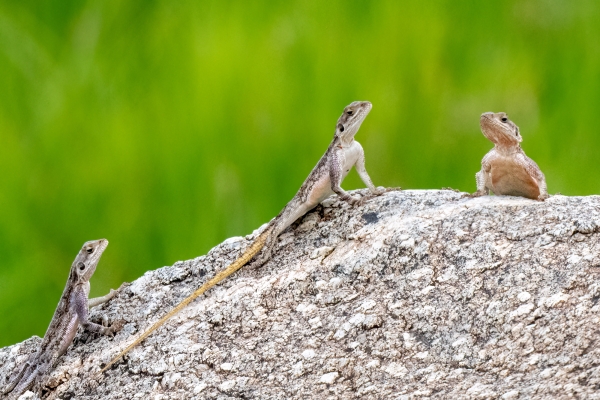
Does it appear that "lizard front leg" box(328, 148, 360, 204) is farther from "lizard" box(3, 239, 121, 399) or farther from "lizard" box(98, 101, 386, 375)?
"lizard" box(3, 239, 121, 399)

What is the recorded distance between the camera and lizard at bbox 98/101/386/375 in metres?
5.57

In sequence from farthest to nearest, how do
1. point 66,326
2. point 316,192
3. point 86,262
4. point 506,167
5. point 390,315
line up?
point 86,262, point 316,192, point 506,167, point 66,326, point 390,315

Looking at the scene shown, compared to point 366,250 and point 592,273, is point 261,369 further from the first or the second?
point 592,273

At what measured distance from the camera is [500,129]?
6039 mm

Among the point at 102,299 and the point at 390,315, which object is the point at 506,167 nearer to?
the point at 390,315

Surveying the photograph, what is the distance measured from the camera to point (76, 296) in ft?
20.2

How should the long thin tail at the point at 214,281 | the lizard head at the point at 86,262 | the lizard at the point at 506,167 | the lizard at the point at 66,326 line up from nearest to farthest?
the long thin tail at the point at 214,281 → the lizard at the point at 66,326 → the lizard at the point at 506,167 → the lizard head at the point at 86,262

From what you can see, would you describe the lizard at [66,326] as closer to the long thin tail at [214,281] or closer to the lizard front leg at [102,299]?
the lizard front leg at [102,299]

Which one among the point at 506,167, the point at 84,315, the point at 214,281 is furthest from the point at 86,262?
the point at 506,167

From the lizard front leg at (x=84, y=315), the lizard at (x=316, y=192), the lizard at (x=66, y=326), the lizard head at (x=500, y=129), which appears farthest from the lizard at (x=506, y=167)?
the lizard at (x=66, y=326)

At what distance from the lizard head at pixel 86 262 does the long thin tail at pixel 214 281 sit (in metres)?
1.18

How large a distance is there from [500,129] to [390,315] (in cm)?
A: 192

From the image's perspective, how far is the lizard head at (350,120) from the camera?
6488 mm

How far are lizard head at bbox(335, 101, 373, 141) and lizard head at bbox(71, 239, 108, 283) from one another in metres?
2.00
